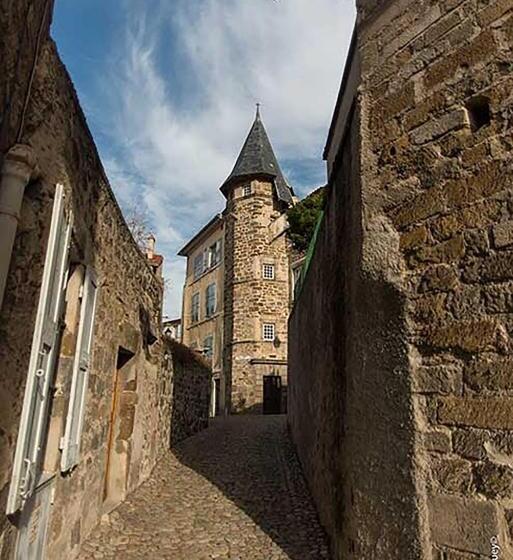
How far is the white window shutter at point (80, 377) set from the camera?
9.90ft

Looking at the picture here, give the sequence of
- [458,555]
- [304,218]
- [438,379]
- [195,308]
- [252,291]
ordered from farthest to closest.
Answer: [195,308] → [252,291] → [304,218] → [438,379] → [458,555]

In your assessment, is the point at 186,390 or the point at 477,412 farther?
the point at 186,390

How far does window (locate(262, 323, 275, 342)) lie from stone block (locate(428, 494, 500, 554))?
59.5ft

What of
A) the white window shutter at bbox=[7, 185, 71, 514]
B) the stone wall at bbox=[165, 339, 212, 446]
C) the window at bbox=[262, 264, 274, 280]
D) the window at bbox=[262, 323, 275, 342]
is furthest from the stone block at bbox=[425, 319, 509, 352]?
the window at bbox=[262, 264, 274, 280]

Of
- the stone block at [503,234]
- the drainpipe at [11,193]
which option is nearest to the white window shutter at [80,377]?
the drainpipe at [11,193]

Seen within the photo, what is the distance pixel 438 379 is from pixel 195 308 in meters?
23.0

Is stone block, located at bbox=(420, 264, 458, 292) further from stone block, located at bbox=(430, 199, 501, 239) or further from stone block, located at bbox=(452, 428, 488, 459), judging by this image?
stone block, located at bbox=(452, 428, 488, 459)

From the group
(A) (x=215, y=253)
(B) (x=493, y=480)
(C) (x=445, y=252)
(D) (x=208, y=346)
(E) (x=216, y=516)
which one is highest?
(A) (x=215, y=253)

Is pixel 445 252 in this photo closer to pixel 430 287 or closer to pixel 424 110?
pixel 430 287

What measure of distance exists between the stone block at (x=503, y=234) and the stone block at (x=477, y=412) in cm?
70

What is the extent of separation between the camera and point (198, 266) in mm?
25500

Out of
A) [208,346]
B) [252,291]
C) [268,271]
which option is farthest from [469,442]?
[208,346]

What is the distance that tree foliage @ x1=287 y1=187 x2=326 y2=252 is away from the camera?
1828 cm

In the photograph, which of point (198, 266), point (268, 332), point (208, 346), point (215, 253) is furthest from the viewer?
point (198, 266)
